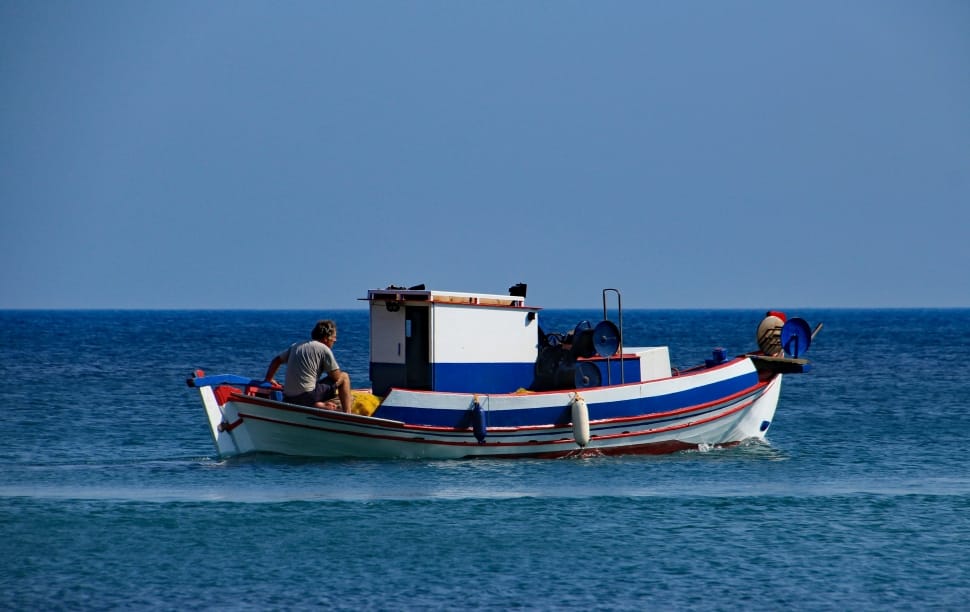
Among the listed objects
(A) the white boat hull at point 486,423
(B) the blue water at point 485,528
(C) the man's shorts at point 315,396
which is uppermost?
(C) the man's shorts at point 315,396

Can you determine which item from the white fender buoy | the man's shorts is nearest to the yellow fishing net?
the man's shorts

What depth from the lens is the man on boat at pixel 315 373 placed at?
20625mm

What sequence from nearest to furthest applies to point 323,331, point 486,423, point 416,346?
1. point 323,331
2. point 486,423
3. point 416,346

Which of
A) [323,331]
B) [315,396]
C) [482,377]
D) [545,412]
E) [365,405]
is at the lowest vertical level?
[545,412]

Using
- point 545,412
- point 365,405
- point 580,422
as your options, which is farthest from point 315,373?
point 580,422

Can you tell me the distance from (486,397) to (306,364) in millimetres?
3091

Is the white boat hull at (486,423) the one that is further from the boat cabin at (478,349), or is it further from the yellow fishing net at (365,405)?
the boat cabin at (478,349)

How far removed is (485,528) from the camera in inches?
667

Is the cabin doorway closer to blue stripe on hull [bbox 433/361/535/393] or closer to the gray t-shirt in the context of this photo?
blue stripe on hull [bbox 433/361/535/393]

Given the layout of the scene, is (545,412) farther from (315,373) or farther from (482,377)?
(315,373)

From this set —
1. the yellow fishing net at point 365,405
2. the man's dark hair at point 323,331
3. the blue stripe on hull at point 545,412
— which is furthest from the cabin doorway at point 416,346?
the man's dark hair at point 323,331

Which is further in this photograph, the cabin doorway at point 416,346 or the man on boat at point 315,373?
the cabin doorway at point 416,346

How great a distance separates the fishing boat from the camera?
70.0 ft

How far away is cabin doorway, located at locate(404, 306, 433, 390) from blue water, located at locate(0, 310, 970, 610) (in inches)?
64.1
